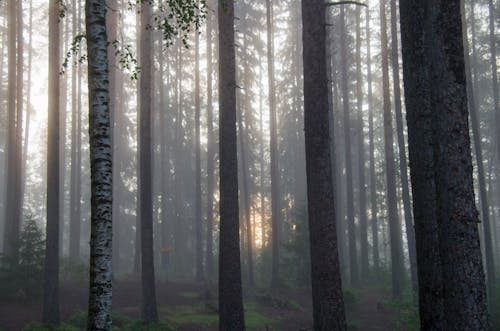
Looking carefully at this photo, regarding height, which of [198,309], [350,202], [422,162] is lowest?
[198,309]

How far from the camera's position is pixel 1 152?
Answer: 55438 millimetres

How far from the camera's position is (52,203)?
1450 centimetres

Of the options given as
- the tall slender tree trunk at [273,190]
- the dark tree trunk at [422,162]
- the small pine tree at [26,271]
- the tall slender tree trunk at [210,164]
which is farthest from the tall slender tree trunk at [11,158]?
the dark tree trunk at [422,162]

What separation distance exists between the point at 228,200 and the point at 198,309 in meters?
8.46

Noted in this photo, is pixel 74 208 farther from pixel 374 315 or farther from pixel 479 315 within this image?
pixel 479 315

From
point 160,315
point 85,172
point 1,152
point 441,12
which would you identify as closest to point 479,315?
point 441,12

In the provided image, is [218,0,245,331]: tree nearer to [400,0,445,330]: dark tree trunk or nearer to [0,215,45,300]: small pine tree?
[400,0,445,330]: dark tree trunk

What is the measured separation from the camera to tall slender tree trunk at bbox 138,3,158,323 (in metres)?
15.3

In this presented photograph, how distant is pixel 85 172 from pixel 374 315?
40462 mm

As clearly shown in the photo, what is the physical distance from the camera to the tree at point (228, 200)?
37.6 ft

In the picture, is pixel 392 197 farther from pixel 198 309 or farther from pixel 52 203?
pixel 52 203

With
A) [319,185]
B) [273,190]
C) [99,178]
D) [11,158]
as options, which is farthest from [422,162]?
[11,158]

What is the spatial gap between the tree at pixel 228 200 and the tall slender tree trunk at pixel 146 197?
4326mm

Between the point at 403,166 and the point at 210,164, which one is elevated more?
the point at 210,164
